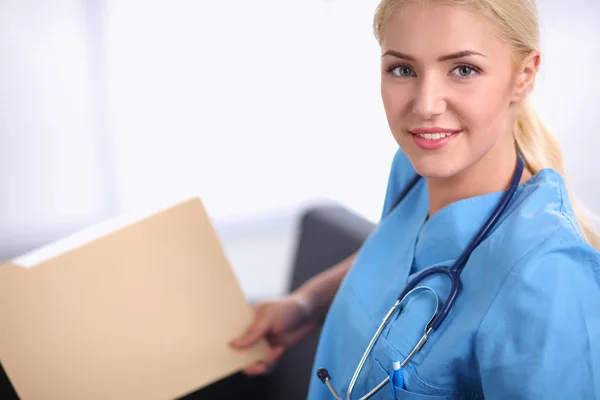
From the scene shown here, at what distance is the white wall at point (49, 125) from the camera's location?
7.92ft

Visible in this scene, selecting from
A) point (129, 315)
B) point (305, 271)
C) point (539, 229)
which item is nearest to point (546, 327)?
point (539, 229)

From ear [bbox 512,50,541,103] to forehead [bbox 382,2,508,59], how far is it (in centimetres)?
5

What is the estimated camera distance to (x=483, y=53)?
0.81 metres

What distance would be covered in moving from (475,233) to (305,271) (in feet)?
2.34

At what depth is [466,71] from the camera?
822 mm

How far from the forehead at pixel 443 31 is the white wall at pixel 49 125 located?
1915 mm

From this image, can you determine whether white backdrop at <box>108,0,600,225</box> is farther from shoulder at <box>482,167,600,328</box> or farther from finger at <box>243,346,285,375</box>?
shoulder at <box>482,167,600,328</box>

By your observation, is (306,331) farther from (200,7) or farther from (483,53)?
(200,7)

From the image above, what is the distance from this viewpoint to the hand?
3.68ft

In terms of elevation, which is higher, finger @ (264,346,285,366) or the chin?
the chin

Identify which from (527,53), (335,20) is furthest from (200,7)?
(527,53)

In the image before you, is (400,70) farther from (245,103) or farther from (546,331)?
(245,103)

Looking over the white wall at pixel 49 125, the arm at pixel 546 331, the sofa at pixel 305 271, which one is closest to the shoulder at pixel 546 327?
the arm at pixel 546 331

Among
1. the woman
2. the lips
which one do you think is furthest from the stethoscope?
the lips
